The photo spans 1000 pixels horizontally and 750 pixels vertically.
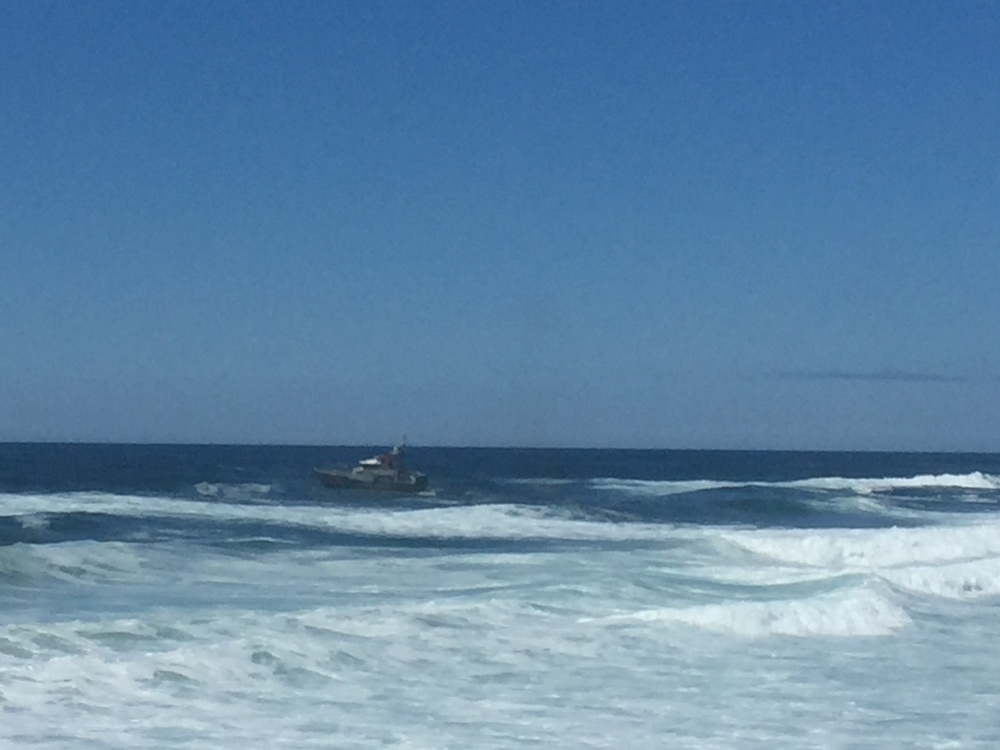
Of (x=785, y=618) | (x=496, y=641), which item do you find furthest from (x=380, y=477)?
(x=496, y=641)

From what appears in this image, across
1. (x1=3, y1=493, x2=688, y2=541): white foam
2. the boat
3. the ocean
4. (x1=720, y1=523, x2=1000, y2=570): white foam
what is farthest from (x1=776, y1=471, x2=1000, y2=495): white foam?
the ocean

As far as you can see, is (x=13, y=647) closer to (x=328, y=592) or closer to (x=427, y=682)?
(x=427, y=682)

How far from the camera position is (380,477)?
48.2 metres

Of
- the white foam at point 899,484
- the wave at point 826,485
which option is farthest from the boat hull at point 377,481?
the white foam at point 899,484

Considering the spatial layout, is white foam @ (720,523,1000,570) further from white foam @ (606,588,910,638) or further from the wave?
the wave

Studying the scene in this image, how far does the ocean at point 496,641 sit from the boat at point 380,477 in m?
18.4

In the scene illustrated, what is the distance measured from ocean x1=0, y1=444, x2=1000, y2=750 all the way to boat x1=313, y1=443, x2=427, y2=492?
1839 cm

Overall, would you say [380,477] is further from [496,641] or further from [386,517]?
[496,641]

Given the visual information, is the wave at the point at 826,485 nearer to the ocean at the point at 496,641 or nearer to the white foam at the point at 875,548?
the white foam at the point at 875,548

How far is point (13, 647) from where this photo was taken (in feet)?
43.3

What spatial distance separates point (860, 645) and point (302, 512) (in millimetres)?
24588

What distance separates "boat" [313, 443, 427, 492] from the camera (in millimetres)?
48031

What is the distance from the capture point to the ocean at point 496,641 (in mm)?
11023

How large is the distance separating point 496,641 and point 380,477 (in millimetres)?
33798
